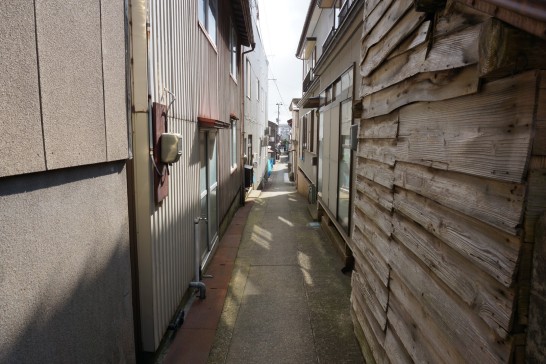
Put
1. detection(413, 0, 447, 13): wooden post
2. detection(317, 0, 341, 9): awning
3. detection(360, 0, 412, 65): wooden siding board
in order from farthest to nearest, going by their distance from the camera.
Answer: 1. detection(317, 0, 341, 9): awning
2. detection(360, 0, 412, 65): wooden siding board
3. detection(413, 0, 447, 13): wooden post

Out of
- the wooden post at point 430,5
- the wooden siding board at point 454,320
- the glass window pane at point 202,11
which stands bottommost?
the wooden siding board at point 454,320

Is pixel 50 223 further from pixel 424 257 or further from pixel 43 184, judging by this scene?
pixel 424 257

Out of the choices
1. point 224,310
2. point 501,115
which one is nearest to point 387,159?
point 501,115

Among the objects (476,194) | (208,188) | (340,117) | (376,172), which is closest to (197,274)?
(208,188)

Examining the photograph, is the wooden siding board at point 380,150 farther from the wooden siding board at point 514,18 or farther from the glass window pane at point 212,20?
the glass window pane at point 212,20

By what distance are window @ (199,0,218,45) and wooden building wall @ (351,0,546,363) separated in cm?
368

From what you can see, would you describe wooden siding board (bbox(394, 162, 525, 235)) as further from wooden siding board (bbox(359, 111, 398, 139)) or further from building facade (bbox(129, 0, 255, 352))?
building facade (bbox(129, 0, 255, 352))

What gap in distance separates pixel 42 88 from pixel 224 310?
12.7 feet

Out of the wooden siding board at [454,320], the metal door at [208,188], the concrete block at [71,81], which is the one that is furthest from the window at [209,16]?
the wooden siding board at [454,320]

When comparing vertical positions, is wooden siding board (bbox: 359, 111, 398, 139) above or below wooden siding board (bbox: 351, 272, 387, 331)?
above

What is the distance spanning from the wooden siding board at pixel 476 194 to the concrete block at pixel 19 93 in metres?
2.15

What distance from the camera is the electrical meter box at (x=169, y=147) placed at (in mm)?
3543

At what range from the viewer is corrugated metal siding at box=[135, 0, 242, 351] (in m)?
3.52

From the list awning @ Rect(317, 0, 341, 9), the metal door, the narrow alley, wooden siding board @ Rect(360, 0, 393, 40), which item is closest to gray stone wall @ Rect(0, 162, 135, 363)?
the narrow alley
